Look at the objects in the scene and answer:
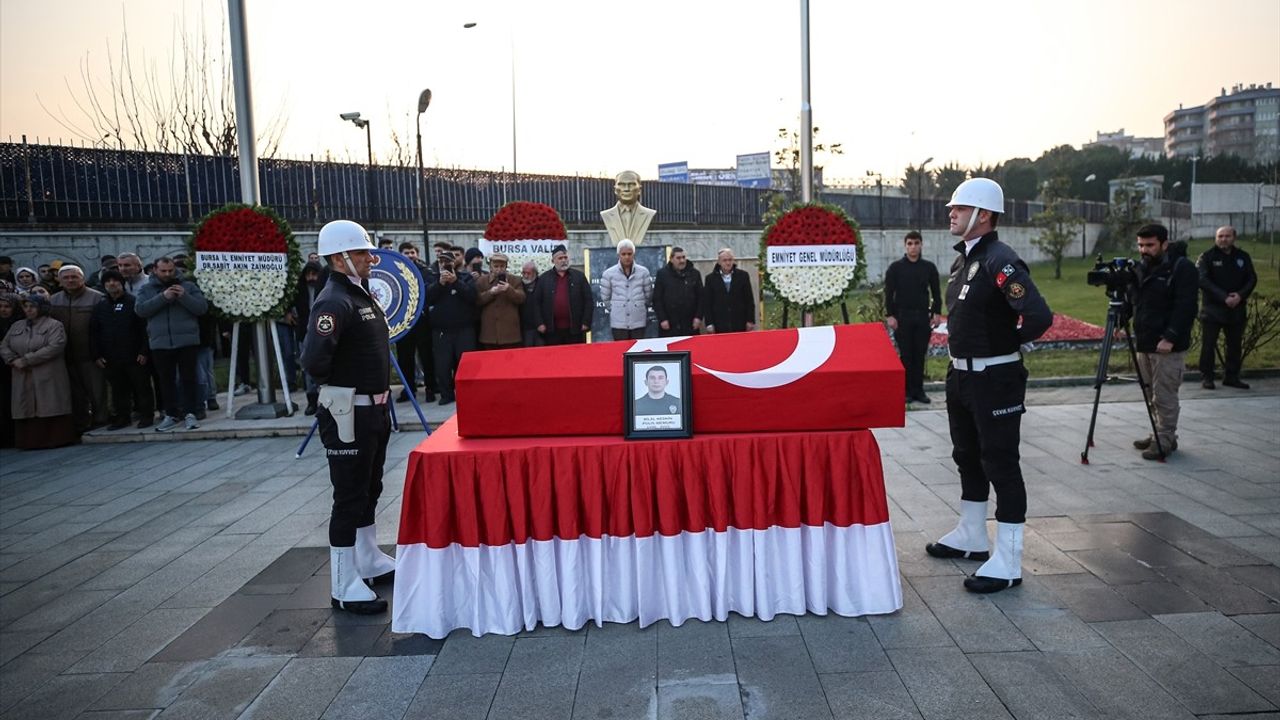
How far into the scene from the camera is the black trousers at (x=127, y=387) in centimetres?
926

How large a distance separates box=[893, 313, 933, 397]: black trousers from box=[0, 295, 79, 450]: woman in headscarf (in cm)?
928

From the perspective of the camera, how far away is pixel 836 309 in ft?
58.3

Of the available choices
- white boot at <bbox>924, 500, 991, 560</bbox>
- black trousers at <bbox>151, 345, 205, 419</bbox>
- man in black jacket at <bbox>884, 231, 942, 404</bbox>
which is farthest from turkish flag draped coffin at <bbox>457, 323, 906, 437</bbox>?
black trousers at <bbox>151, 345, 205, 419</bbox>

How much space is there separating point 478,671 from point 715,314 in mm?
6851

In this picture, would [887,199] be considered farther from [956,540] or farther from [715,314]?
[956,540]

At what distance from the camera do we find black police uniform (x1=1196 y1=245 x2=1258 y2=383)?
31.2 feet

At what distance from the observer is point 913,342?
9.31m

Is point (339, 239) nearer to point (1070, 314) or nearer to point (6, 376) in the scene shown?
point (6, 376)

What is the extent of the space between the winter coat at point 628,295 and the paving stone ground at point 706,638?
426 cm

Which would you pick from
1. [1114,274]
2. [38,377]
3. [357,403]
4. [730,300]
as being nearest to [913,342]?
[730,300]

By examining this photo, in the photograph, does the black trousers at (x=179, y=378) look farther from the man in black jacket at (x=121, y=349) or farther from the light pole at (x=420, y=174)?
the light pole at (x=420, y=174)

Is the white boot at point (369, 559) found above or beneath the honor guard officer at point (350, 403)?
beneath

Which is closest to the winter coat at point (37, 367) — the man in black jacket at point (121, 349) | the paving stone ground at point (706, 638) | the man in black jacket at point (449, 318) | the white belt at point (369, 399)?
the man in black jacket at point (121, 349)

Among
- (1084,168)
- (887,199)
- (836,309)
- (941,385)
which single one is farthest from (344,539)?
(1084,168)
